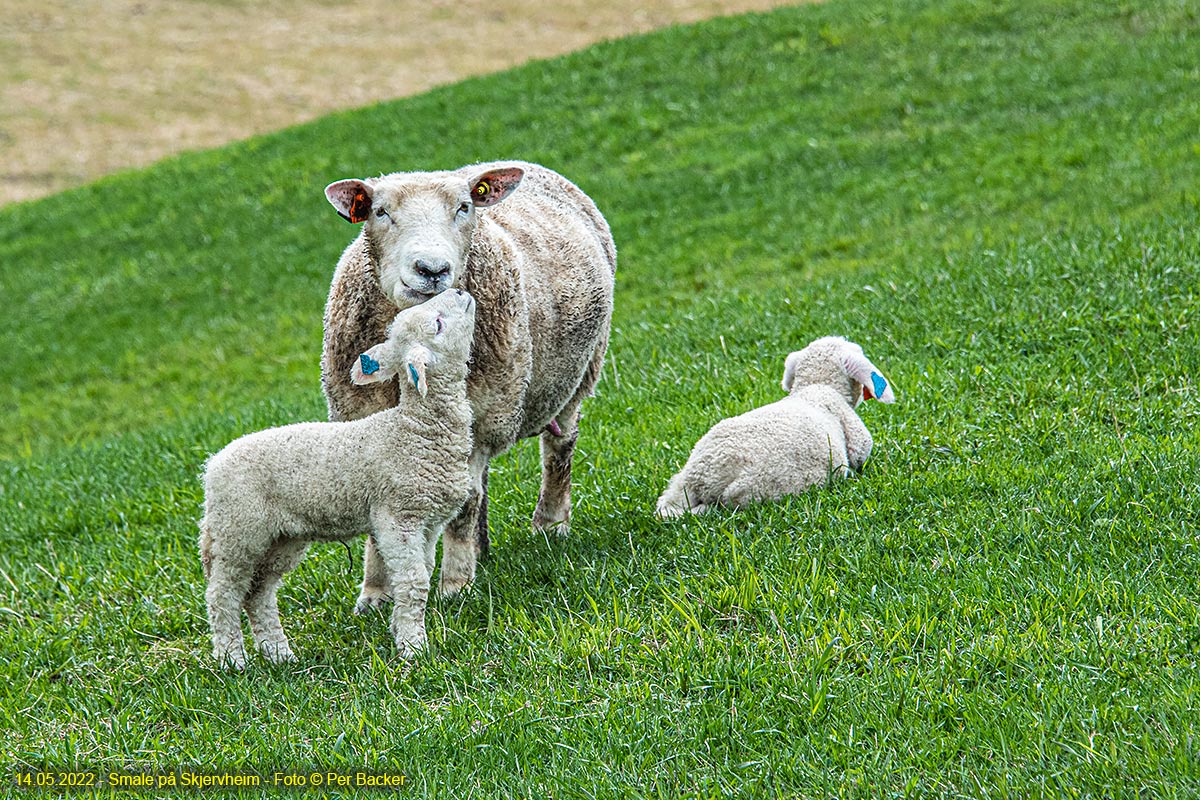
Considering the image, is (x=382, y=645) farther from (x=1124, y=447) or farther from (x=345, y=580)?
(x=1124, y=447)

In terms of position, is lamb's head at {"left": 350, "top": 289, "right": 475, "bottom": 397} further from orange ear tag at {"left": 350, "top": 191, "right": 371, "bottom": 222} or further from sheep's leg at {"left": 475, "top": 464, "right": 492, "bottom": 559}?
sheep's leg at {"left": 475, "top": 464, "right": 492, "bottom": 559}

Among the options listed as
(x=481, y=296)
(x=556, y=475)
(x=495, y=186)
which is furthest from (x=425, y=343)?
(x=556, y=475)

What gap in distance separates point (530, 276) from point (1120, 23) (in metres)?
15.7

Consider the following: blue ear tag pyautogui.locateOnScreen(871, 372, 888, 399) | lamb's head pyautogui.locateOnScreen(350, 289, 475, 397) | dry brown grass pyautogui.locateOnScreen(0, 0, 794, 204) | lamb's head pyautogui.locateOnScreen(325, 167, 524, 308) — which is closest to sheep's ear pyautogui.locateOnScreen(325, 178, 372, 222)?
lamb's head pyautogui.locateOnScreen(325, 167, 524, 308)

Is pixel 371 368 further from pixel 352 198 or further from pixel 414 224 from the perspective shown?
pixel 352 198

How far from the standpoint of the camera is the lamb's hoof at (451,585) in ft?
17.6

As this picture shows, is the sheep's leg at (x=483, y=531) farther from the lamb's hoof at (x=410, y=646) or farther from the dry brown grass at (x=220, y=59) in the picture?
the dry brown grass at (x=220, y=59)

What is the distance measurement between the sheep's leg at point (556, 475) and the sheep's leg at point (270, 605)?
1.82 m

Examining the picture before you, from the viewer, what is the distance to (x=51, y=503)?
808 cm

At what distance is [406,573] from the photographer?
4586 mm

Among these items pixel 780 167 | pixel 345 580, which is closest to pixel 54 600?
pixel 345 580

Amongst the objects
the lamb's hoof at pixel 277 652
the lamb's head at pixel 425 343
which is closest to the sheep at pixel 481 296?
the lamb's head at pixel 425 343

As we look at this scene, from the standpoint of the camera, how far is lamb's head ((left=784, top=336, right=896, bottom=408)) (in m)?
6.06

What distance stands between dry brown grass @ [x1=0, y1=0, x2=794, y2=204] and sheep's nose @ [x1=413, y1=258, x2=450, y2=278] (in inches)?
818
